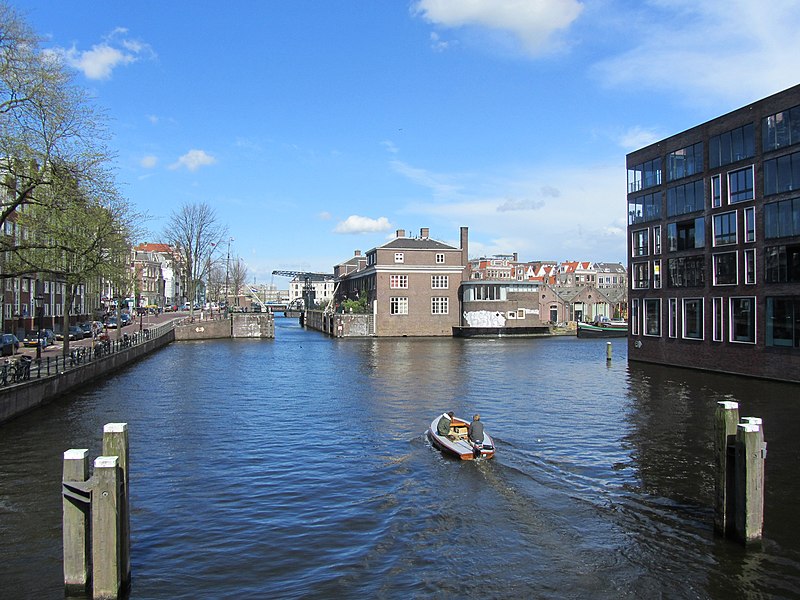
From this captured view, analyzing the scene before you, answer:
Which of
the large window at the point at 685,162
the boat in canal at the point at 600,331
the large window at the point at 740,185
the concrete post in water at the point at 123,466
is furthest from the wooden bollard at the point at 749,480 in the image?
the boat in canal at the point at 600,331

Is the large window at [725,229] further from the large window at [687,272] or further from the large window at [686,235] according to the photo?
the large window at [687,272]

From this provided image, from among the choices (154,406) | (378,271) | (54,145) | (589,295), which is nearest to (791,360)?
(154,406)

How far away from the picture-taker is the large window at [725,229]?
144ft

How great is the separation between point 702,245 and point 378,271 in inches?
2115

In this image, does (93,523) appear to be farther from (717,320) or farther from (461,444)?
(717,320)

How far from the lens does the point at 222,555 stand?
14.3m

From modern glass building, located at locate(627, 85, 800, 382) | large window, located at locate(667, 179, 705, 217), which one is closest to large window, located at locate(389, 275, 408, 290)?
modern glass building, located at locate(627, 85, 800, 382)

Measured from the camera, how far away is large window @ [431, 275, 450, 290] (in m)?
96.2

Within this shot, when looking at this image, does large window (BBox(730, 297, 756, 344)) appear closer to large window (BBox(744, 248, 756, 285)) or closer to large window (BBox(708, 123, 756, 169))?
large window (BBox(744, 248, 756, 285))

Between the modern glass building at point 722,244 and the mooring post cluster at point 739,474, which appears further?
the modern glass building at point 722,244

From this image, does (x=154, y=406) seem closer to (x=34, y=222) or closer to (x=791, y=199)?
(x=34, y=222)

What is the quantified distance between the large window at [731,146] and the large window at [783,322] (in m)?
9.91

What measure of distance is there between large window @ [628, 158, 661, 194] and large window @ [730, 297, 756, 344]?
13532 millimetres

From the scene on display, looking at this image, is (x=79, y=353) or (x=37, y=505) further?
(x=79, y=353)
